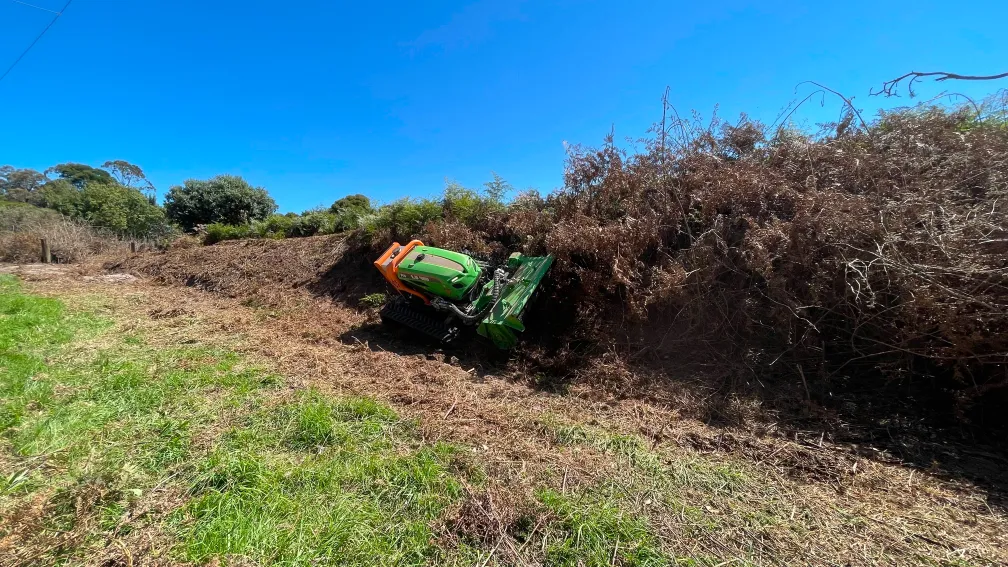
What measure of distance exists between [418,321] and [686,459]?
11.3 feet

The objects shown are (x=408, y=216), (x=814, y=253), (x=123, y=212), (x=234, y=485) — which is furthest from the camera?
(x=123, y=212)

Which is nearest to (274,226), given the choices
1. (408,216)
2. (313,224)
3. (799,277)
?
(313,224)

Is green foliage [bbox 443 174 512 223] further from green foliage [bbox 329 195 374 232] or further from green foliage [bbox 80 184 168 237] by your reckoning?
green foliage [bbox 80 184 168 237]

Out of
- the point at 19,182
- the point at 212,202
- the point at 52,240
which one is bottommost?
the point at 52,240

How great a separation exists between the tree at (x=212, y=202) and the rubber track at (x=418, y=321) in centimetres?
1630

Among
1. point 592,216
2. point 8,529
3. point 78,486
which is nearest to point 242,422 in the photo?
point 78,486

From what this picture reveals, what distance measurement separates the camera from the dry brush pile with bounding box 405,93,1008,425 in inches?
110

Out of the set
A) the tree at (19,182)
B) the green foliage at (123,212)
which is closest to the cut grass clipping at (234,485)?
the green foliage at (123,212)

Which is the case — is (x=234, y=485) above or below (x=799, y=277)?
below

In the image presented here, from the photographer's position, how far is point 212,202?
17984 millimetres

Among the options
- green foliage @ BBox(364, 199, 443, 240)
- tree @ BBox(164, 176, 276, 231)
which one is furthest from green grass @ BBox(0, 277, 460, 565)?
tree @ BBox(164, 176, 276, 231)

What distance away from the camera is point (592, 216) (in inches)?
209

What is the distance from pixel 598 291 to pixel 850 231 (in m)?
2.41

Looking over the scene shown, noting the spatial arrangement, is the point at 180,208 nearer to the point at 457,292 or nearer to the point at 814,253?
the point at 457,292
